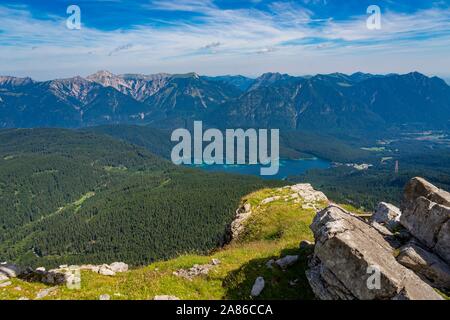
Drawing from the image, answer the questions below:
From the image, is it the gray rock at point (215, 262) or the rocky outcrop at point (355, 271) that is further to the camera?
the gray rock at point (215, 262)

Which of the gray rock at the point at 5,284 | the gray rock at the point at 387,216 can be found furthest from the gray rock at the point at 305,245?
the gray rock at the point at 5,284

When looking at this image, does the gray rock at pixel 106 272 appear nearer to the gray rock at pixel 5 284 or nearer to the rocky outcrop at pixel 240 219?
the gray rock at pixel 5 284

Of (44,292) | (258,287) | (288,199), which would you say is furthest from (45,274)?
(288,199)

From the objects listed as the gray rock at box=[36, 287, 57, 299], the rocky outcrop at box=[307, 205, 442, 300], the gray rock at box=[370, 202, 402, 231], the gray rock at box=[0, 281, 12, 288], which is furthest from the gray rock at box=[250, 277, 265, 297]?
the gray rock at box=[0, 281, 12, 288]
